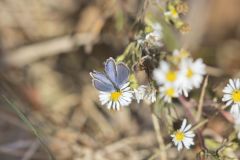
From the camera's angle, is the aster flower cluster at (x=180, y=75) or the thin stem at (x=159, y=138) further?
the thin stem at (x=159, y=138)

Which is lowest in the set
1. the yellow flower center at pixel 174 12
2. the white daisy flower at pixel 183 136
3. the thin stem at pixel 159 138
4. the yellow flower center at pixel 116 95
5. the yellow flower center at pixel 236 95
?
the white daisy flower at pixel 183 136

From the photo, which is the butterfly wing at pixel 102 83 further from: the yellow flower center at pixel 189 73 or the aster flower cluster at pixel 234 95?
the aster flower cluster at pixel 234 95

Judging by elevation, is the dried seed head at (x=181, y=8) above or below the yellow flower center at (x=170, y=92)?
above

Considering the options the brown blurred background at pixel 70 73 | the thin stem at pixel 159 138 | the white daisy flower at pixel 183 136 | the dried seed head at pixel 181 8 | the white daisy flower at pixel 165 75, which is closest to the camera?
the white daisy flower at pixel 165 75

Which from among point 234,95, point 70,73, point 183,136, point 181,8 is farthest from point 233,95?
point 70,73

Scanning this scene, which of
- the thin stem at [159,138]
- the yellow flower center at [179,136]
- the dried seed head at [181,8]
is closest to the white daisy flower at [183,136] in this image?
the yellow flower center at [179,136]

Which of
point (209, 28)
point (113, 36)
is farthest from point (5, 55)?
point (209, 28)

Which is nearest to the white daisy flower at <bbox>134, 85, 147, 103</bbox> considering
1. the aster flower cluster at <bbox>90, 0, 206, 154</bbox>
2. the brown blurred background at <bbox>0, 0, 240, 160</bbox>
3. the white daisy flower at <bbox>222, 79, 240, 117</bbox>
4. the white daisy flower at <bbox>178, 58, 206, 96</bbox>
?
the aster flower cluster at <bbox>90, 0, 206, 154</bbox>

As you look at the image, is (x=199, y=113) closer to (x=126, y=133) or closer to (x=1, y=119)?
(x=126, y=133)
